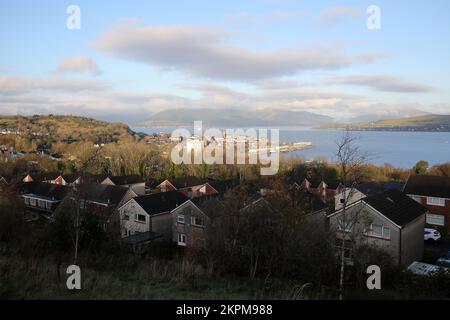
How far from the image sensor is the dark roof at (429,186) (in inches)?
971

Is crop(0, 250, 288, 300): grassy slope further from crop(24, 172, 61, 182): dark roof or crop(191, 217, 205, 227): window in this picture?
crop(24, 172, 61, 182): dark roof

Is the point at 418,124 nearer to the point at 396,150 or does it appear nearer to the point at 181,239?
→ the point at 396,150

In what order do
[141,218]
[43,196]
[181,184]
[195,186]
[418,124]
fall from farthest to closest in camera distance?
1. [418,124]
2. [195,186]
3. [181,184]
4. [43,196]
5. [141,218]

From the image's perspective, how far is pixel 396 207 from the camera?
1755 centimetres

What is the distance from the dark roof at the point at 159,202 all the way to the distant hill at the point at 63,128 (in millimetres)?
73680

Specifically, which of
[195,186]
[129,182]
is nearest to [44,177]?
[129,182]

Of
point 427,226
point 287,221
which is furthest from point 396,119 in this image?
point 287,221

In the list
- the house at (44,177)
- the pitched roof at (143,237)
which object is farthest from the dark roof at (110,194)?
the house at (44,177)

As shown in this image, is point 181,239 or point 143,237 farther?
point 181,239

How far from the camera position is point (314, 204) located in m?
21.9

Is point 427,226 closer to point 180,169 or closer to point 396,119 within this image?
point 180,169

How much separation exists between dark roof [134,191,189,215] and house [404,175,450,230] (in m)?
17.3

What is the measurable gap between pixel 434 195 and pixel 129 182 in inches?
1198

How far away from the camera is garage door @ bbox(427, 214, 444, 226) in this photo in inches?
963
